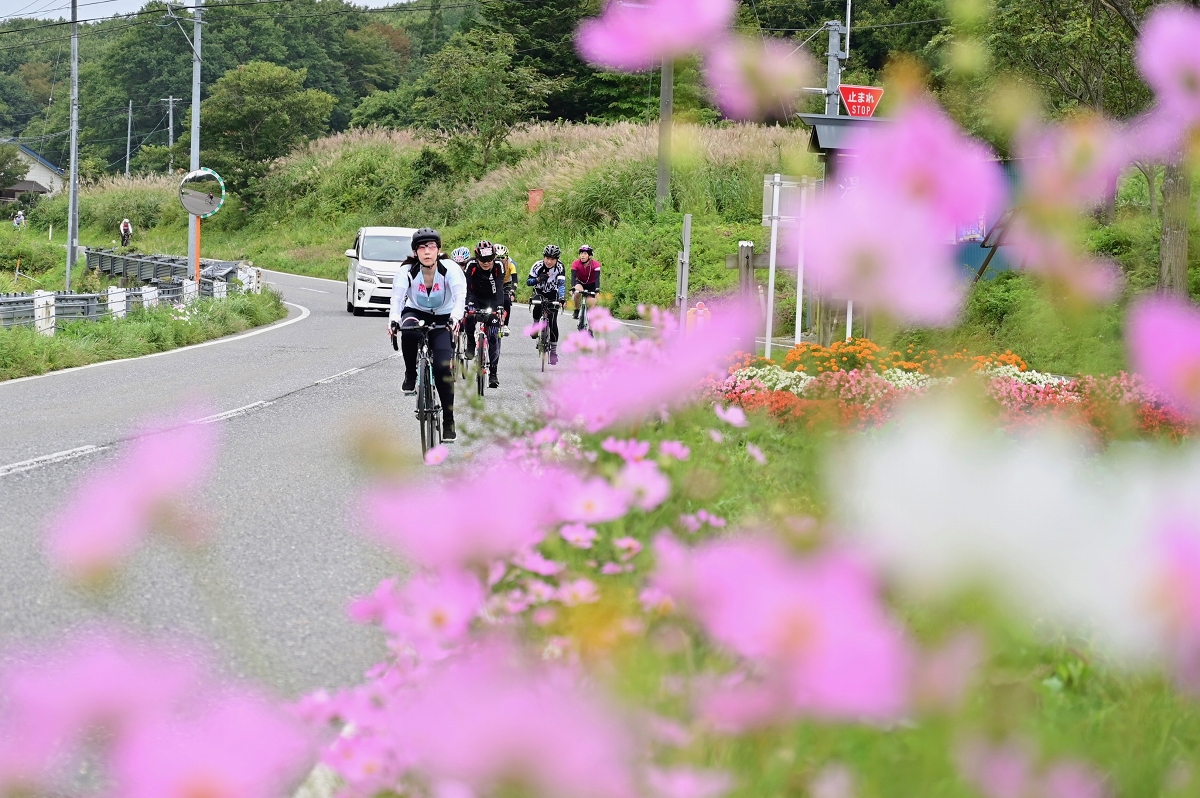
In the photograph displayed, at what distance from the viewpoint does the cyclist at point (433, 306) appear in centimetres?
992

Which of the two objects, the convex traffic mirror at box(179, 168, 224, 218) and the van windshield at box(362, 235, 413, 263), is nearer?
the convex traffic mirror at box(179, 168, 224, 218)

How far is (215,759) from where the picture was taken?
1.15m

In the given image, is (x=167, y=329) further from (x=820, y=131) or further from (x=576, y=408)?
(x=576, y=408)

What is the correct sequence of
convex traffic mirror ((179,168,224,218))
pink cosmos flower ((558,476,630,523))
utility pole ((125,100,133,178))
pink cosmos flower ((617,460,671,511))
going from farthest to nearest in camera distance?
1. utility pole ((125,100,133,178))
2. convex traffic mirror ((179,168,224,218))
3. pink cosmos flower ((617,460,671,511))
4. pink cosmos flower ((558,476,630,523))

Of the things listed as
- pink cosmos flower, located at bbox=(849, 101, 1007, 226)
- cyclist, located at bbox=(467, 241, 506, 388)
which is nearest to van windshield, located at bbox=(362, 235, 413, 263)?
cyclist, located at bbox=(467, 241, 506, 388)

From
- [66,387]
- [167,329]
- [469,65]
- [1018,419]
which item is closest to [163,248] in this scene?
[469,65]

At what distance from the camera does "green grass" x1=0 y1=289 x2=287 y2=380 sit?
678 inches

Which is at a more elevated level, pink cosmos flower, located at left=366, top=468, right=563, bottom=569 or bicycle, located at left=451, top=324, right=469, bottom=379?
pink cosmos flower, located at left=366, top=468, right=563, bottom=569

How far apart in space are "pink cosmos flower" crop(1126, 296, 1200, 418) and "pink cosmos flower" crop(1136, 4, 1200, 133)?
0.19 metres

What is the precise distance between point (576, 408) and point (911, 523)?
5.01ft

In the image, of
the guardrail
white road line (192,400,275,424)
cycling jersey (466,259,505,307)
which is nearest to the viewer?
white road line (192,400,275,424)

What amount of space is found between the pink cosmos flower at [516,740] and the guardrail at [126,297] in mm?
19287

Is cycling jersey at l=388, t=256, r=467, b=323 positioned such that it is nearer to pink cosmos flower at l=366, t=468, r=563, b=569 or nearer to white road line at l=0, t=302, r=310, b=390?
white road line at l=0, t=302, r=310, b=390

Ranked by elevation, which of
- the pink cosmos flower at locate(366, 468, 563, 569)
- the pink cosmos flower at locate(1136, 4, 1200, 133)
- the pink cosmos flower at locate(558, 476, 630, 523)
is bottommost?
the pink cosmos flower at locate(558, 476, 630, 523)
